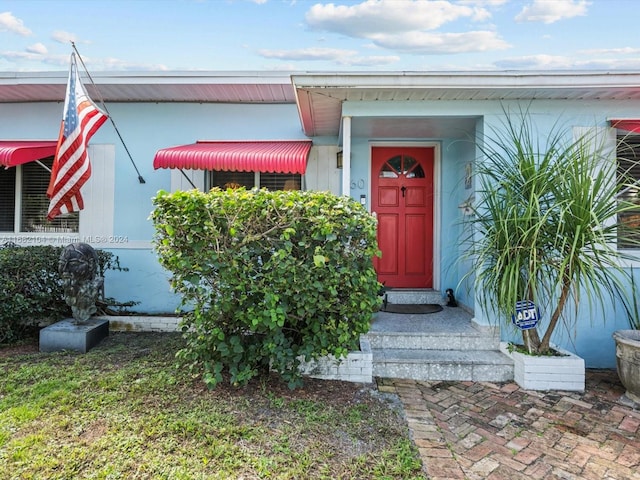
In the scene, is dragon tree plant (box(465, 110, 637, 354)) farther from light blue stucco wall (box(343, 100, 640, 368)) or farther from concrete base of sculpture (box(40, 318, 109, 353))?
concrete base of sculpture (box(40, 318, 109, 353))

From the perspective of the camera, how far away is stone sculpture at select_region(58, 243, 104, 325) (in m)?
5.02

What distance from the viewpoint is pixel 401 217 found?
6695 mm

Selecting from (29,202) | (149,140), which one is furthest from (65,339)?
(149,140)

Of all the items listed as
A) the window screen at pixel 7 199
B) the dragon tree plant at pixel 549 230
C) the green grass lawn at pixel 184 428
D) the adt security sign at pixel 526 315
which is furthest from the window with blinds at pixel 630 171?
the window screen at pixel 7 199

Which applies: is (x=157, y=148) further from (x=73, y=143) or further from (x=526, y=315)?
(x=526, y=315)

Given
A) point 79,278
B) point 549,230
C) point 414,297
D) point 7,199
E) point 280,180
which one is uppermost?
point 280,180

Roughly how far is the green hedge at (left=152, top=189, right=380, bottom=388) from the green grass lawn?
35cm

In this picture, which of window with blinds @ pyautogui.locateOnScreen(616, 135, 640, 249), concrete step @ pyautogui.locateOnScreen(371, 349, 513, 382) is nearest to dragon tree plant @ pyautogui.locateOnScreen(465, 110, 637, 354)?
Answer: concrete step @ pyautogui.locateOnScreen(371, 349, 513, 382)

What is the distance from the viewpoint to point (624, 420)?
138 inches

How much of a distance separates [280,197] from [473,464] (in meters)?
2.58

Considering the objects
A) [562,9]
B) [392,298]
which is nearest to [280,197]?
[392,298]

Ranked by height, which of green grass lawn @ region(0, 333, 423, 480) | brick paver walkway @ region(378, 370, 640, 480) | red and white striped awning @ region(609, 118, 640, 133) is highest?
red and white striped awning @ region(609, 118, 640, 133)

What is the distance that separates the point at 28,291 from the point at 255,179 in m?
3.64

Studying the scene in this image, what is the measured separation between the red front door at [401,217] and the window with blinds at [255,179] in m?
1.41
